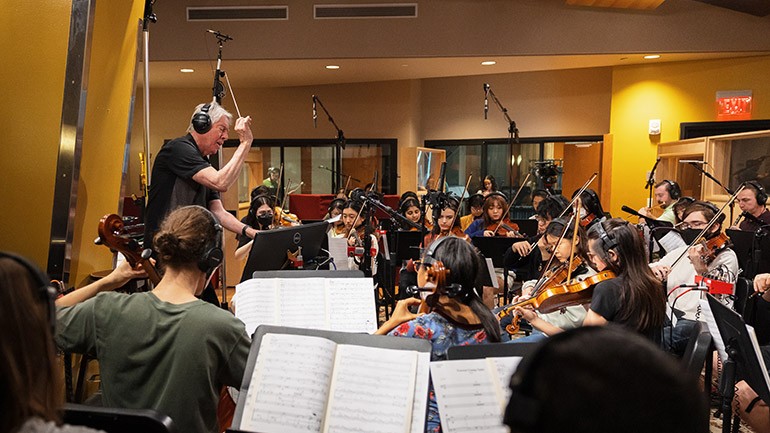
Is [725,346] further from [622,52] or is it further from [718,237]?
[622,52]

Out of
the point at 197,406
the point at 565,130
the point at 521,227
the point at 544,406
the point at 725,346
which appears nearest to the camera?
the point at 544,406

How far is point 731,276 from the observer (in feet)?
13.4

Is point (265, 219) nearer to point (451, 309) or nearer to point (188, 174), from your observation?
point (188, 174)

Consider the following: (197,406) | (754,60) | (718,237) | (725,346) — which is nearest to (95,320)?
(197,406)

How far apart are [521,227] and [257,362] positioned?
4930 millimetres

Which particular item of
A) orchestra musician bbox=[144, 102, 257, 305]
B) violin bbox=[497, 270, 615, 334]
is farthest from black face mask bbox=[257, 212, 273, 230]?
violin bbox=[497, 270, 615, 334]

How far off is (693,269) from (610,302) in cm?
184

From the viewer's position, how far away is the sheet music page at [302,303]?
8.17 ft

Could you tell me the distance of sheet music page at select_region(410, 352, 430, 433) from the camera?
5.24 ft

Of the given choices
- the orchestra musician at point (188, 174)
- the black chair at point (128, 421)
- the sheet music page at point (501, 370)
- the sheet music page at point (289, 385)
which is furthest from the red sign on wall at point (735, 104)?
the black chair at point (128, 421)

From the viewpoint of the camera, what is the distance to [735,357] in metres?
2.48

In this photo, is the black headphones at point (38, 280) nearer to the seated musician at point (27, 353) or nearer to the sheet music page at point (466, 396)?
the seated musician at point (27, 353)

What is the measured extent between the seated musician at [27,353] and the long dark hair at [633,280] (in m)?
2.39

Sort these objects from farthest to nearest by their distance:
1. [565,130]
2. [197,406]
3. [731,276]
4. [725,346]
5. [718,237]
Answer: [565,130] → [718,237] → [731,276] → [725,346] → [197,406]
